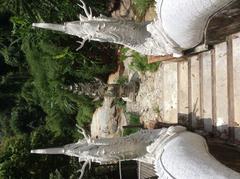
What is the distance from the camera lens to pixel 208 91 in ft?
14.8

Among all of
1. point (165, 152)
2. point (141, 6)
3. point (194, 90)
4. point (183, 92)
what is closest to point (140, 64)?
point (141, 6)

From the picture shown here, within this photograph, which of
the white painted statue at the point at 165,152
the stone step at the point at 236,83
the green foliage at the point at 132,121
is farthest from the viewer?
the green foliage at the point at 132,121

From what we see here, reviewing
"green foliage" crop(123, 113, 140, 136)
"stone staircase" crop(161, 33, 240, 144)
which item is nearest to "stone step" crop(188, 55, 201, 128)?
"stone staircase" crop(161, 33, 240, 144)

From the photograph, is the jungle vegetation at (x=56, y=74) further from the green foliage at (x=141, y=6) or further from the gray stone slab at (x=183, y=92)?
the gray stone slab at (x=183, y=92)

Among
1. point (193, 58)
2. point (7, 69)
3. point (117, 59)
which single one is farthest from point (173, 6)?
point (7, 69)

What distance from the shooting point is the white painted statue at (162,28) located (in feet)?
11.7

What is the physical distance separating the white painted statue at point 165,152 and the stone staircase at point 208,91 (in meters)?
0.28

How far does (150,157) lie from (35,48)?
4.72 metres

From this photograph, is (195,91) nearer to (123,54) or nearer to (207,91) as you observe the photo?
(207,91)

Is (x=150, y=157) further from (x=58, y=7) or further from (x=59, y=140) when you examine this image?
(x=59, y=140)

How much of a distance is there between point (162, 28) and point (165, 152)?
3.66ft

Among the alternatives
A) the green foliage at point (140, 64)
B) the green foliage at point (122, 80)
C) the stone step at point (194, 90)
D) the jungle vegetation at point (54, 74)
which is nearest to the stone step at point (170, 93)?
the stone step at point (194, 90)

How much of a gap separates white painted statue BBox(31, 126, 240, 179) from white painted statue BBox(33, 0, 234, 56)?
81 cm

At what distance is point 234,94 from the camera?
4.05 metres
